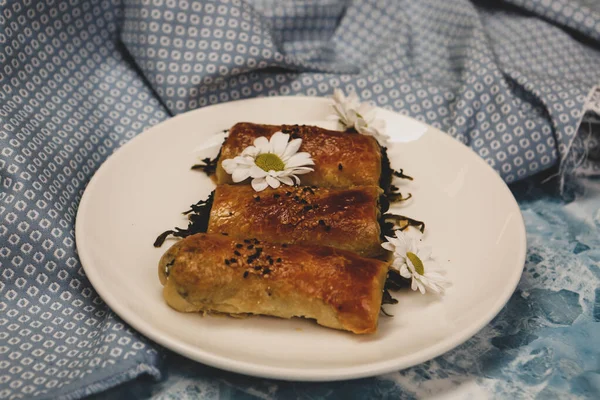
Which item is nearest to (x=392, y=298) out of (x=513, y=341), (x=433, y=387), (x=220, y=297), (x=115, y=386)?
(x=433, y=387)

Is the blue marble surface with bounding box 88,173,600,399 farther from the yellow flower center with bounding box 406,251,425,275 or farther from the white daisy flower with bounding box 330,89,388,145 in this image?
the white daisy flower with bounding box 330,89,388,145

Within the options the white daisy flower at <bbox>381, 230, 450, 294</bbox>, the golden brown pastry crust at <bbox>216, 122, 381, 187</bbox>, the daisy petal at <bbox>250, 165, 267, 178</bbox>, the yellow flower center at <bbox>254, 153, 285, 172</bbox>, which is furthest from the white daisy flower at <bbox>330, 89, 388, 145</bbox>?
the white daisy flower at <bbox>381, 230, 450, 294</bbox>

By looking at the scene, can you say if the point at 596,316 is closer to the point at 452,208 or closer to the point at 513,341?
the point at 513,341

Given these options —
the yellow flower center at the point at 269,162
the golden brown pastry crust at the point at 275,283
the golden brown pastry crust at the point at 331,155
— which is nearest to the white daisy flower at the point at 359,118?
the golden brown pastry crust at the point at 331,155

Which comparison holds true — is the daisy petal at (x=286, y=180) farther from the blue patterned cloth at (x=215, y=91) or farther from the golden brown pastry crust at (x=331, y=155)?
A: the blue patterned cloth at (x=215, y=91)

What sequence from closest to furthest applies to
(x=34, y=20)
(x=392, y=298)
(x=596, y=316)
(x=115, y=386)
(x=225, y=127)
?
(x=115, y=386) → (x=392, y=298) → (x=596, y=316) → (x=34, y=20) → (x=225, y=127)

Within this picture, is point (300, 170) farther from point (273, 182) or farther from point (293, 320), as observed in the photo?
point (293, 320)

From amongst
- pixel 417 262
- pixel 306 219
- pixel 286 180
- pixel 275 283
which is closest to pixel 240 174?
pixel 286 180
